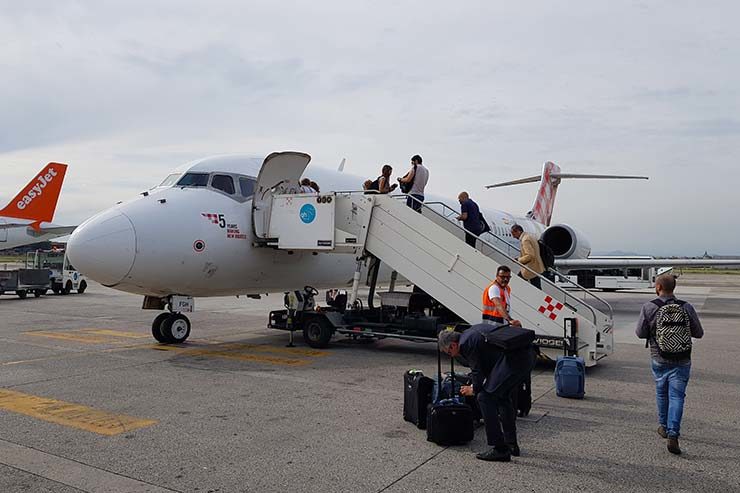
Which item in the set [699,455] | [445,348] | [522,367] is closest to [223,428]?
[445,348]

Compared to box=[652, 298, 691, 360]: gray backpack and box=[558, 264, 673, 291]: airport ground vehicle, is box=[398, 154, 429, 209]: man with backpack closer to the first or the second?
box=[652, 298, 691, 360]: gray backpack

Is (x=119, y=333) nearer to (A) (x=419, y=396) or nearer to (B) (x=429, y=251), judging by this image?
(B) (x=429, y=251)

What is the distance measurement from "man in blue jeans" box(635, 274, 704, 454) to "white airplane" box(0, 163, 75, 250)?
112ft

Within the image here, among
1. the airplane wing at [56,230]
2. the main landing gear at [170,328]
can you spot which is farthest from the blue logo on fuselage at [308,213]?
the airplane wing at [56,230]

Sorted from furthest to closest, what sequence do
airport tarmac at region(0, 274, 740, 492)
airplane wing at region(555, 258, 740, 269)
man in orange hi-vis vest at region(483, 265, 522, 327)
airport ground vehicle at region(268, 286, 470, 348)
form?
airplane wing at region(555, 258, 740, 269)
airport ground vehicle at region(268, 286, 470, 348)
man in orange hi-vis vest at region(483, 265, 522, 327)
airport tarmac at region(0, 274, 740, 492)

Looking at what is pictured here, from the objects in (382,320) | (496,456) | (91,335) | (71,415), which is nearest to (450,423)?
(496,456)

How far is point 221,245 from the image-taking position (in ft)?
35.2

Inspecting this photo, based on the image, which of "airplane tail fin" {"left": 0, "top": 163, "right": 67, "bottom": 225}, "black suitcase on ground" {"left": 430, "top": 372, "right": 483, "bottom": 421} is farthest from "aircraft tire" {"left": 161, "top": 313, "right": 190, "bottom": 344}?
"airplane tail fin" {"left": 0, "top": 163, "right": 67, "bottom": 225}

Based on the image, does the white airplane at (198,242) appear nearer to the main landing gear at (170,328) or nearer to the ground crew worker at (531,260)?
the main landing gear at (170,328)

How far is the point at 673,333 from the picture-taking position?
5.51 meters

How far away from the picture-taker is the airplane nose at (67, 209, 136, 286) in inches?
375

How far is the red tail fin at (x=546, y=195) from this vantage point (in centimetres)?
2753

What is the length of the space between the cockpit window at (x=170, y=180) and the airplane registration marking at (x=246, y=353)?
309cm

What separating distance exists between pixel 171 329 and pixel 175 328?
0.09 metres
